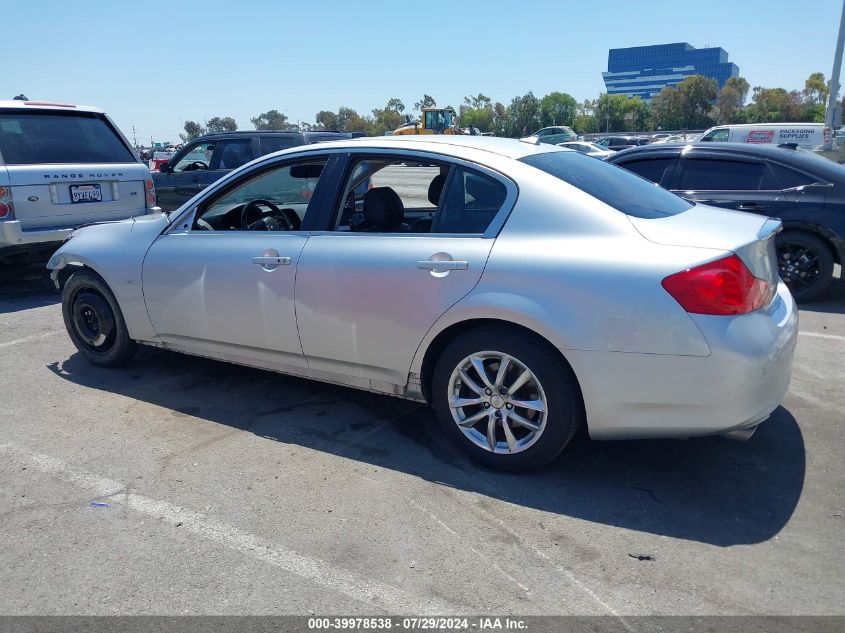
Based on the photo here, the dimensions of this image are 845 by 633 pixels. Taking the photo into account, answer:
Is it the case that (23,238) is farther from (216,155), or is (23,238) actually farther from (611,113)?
(611,113)

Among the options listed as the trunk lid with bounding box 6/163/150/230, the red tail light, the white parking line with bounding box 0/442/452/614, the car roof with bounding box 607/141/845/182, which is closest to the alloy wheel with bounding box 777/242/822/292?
the car roof with bounding box 607/141/845/182

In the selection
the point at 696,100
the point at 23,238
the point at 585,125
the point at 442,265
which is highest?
the point at 696,100

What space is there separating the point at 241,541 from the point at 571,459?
1.77 meters

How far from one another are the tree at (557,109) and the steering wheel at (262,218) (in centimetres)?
10122

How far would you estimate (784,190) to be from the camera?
23.2 feet

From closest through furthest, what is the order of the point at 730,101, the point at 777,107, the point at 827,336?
the point at 827,336, the point at 777,107, the point at 730,101

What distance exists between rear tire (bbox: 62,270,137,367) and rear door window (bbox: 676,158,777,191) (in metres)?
5.71

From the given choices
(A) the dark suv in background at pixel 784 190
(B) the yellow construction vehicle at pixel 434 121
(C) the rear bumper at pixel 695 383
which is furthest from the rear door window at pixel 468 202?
(B) the yellow construction vehicle at pixel 434 121

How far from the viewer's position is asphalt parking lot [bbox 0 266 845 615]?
8.95 ft

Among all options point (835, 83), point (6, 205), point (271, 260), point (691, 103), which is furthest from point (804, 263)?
point (691, 103)

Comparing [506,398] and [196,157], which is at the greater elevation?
[196,157]

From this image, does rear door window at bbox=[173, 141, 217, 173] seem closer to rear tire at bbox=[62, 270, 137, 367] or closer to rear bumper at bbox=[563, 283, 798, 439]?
rear tire at bbox=[62, 270, 137, 367]

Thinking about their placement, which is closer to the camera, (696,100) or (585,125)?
(696,100)

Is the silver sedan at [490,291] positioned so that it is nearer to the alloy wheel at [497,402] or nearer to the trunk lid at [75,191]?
the alloy wheel at [497,402]
